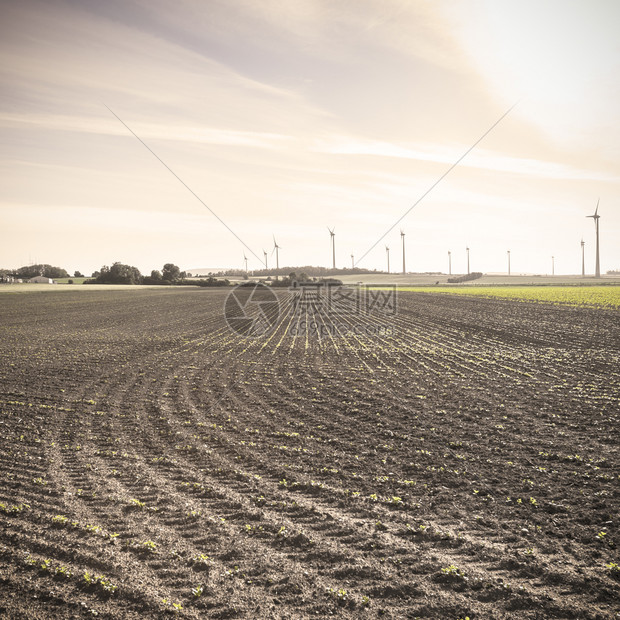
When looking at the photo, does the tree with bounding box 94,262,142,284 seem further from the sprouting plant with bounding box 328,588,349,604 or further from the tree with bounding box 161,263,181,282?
the sprouting plant with bounding box 328,588,349,604

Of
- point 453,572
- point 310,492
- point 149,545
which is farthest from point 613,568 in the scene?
point 149,545

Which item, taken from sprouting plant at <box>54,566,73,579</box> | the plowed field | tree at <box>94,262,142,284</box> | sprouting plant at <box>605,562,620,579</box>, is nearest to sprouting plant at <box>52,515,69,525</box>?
the plowed field

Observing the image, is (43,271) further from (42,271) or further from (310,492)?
(310,492)

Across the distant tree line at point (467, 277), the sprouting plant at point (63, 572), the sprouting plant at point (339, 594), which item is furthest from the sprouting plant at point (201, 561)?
the distant tree line at point (467, 277)

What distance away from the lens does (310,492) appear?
8273 mm

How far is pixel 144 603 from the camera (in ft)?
17.8

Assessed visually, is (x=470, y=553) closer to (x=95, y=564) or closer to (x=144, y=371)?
(x=95, y=564)

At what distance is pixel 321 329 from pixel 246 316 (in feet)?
45.2

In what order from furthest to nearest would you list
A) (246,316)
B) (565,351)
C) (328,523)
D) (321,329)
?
(246,316)
(321,329)
(565,351)
(328,523)

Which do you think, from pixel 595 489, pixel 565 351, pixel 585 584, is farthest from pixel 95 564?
pixel 565 351

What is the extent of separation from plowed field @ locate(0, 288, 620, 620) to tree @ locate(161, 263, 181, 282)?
104 m

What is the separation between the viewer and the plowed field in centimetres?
563

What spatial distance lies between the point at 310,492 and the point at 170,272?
4682 inches

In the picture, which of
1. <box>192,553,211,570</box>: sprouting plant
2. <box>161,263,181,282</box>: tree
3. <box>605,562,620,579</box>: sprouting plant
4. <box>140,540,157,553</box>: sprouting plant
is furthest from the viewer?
<box>161,263,181,282</box>: tree
